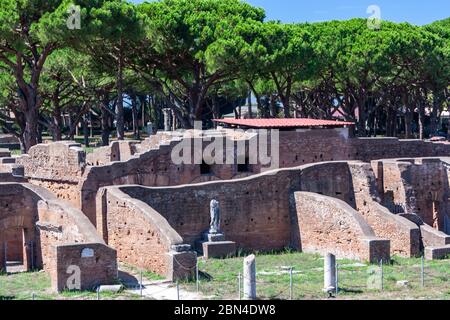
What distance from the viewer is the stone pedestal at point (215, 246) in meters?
26.0

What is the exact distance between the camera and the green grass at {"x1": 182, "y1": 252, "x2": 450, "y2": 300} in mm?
20406

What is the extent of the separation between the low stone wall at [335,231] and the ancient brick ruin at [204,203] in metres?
0.03

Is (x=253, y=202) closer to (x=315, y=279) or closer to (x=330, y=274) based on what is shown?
(x=315, y=279)

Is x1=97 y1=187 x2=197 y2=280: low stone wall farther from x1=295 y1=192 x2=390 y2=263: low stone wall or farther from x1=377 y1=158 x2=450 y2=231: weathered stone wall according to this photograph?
x1=377 y1=158 x2=450 y2=231: weathered stone wall

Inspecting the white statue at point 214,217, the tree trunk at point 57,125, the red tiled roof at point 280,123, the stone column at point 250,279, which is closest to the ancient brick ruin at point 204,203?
the red tiled roof at point 280,123

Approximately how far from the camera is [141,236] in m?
23.9

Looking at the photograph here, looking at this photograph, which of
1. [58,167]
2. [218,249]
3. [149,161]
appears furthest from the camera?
[58,167]

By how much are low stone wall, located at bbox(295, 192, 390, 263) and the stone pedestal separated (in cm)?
265

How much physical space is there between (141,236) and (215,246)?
2917 mm

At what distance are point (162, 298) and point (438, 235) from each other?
A: 10969 mm

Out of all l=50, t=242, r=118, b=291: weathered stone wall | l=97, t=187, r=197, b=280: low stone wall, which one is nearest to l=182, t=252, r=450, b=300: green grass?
l=97, t=187, r=197, b=280: low stone wall

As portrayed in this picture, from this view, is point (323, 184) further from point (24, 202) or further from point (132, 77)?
point (132, 77)

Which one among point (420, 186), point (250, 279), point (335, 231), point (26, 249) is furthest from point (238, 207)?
point (250, 279)

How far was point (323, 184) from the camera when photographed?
29.8 m
